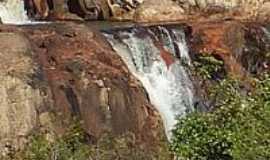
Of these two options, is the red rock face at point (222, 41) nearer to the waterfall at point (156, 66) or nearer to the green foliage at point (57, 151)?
the waterfall at point (156, 66)

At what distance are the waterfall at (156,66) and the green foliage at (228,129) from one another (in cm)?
722

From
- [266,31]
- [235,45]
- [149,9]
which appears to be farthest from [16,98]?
[149,9]

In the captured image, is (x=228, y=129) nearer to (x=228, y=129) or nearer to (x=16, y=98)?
(x=228, y=129)

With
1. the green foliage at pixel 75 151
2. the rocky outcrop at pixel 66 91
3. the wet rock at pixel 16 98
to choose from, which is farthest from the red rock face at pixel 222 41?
the green foliage at pixel 75 151

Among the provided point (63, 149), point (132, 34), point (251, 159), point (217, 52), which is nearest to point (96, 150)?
point (63, 149)

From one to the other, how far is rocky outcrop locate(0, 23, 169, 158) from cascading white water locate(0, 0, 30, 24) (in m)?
6.54

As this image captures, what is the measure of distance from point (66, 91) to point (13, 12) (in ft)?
28.8

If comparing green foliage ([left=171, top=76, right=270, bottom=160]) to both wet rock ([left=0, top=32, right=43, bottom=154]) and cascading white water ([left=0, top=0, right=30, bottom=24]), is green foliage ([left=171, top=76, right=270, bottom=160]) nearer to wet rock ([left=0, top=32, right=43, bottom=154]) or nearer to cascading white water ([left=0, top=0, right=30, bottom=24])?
wet rock ([left=0, top=32, right=43, bottom=154])

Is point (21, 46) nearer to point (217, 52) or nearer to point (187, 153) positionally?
point (187, 153)

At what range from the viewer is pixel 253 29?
20.2 metres

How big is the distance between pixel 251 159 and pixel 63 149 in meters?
1.92

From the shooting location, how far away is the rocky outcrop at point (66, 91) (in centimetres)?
1206

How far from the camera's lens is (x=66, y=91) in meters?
13.0

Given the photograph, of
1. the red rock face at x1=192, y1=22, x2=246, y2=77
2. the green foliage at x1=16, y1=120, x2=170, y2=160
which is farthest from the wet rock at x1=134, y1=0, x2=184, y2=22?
the green foliage at x1=16, y1=120, x2=170, y2=160
